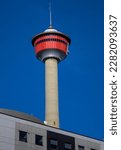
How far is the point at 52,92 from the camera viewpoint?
14238 cm

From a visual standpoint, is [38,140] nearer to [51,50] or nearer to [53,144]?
[53,144]

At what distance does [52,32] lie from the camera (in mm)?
157125

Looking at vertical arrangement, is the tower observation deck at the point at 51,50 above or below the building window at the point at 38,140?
above

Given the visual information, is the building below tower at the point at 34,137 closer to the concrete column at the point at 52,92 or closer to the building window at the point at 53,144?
the building window at the point at 53,144

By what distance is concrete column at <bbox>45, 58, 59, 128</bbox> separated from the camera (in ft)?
446

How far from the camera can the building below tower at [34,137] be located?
2717 inches

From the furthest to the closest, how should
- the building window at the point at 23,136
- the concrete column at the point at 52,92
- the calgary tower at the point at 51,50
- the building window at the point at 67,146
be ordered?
1. the calgary tower at the point at 51,50
2. the concrete column at the point at 52,92
3. the building window at the point at 67,146
4. the building window at the point at 23,136

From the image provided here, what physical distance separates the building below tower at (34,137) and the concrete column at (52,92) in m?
50.8

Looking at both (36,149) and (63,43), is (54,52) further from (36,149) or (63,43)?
(36,149)

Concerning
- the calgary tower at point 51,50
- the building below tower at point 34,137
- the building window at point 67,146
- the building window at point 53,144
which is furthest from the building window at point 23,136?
the calgary tower at point 51,50

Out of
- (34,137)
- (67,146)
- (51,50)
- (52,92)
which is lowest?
(67,146)

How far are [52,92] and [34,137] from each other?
69.2m

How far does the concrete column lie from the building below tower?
167 ft

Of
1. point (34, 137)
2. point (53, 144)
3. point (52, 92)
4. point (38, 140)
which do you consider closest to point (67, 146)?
point (53, 144)
